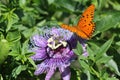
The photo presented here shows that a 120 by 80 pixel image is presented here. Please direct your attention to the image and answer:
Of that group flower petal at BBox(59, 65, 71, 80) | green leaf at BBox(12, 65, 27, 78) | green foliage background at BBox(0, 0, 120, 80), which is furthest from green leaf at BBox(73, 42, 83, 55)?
green leaf at BBox(12, 65, 27, 78)

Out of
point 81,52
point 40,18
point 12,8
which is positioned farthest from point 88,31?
point 40,18

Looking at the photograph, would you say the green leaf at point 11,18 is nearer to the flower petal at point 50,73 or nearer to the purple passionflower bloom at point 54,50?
the purple passionflower bloom at point 54,50

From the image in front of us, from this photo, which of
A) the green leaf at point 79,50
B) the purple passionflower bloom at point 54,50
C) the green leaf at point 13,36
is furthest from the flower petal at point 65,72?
the green leaf at point 13,36

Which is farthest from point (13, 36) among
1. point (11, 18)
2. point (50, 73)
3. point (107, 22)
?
point (107, 22)

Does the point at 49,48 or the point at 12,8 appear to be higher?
the point at 12,8

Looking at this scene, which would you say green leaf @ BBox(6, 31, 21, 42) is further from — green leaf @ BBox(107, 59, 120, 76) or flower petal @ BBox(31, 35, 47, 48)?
green leaf @ BBox(107, 59, 120, 76)

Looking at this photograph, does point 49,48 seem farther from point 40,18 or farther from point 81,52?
point 40,18

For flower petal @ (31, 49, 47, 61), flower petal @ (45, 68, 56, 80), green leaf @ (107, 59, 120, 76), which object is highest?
flower petal @ (31, 49, 47, 61)
